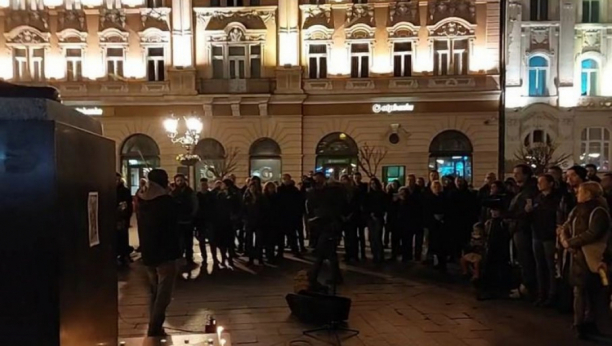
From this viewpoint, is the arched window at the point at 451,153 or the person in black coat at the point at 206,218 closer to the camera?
the person in black coat at the point at 206,218

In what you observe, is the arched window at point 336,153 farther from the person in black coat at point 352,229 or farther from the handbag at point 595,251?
the handbag at point 595,251

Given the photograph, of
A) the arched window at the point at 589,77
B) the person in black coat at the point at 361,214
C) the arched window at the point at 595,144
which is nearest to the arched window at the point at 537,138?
the arched window at the point at 595,144

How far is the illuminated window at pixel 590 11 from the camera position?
33250 millimetres

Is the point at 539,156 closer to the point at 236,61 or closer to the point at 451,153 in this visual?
the point at 451,153

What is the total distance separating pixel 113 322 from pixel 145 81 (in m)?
28.7

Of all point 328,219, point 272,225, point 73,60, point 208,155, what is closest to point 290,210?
point 272,225

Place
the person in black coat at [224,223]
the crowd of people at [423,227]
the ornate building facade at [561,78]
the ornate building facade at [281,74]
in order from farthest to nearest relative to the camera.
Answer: the ornate building facade at [561,78] → the ornate building facade at [281,74] → the person in black coat at [224,223] → the crowd of people at [423,227]

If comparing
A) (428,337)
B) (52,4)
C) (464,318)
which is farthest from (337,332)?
(52,4)

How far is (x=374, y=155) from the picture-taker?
1182 inches

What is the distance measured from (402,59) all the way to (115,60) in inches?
547

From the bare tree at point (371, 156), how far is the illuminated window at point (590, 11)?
13480 millimetres

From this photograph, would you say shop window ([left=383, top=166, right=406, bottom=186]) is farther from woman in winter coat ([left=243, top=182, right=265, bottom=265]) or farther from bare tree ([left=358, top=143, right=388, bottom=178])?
woman in winter coat ([left=243, top=182, right=265, bottom=265])

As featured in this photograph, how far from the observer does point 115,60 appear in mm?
30672

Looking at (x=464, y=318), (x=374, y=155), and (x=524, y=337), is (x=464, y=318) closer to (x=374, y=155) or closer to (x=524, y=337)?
(x=524, y=337)
